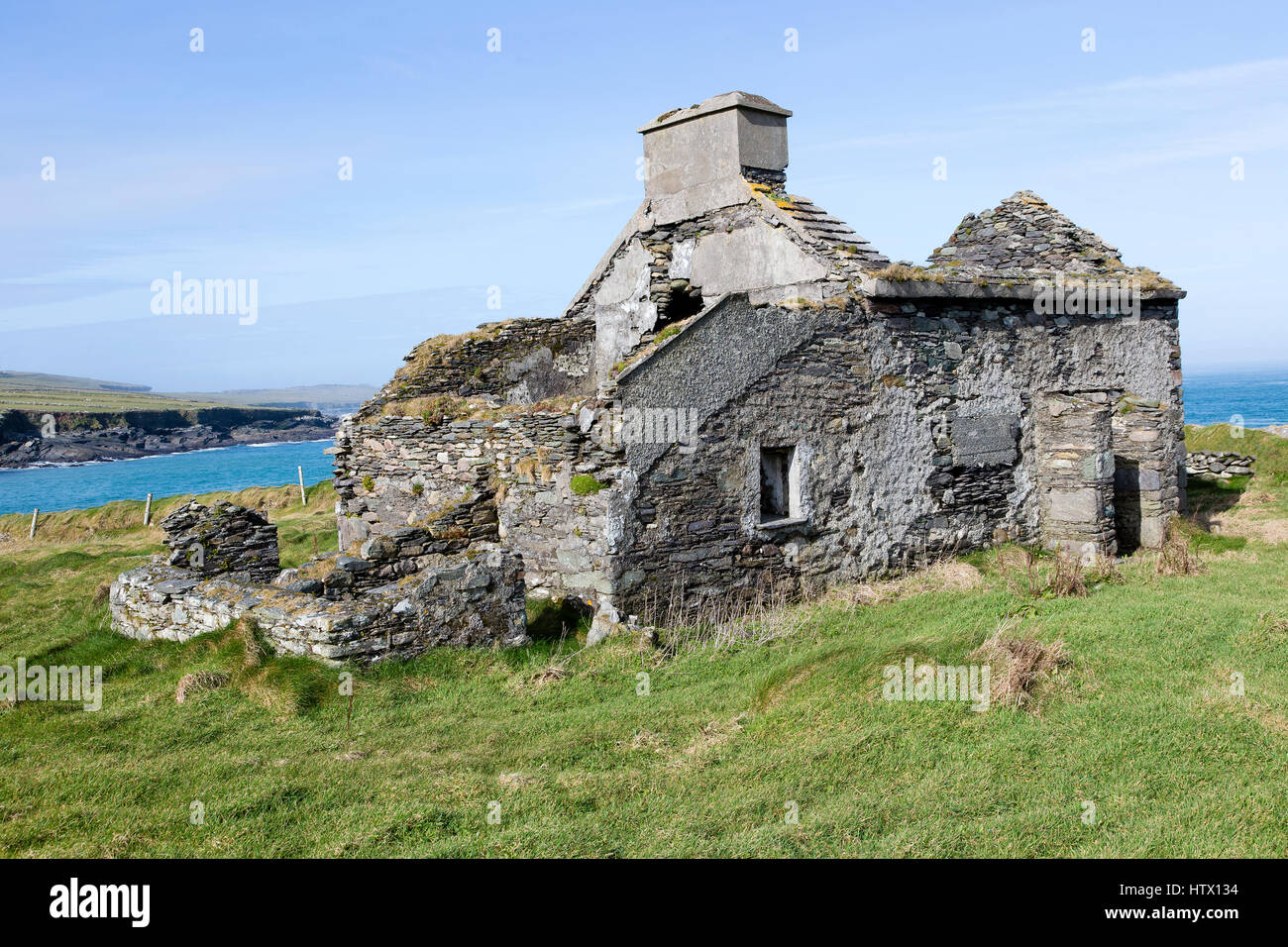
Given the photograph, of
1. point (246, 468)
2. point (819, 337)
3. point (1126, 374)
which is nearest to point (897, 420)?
point (819, 337)

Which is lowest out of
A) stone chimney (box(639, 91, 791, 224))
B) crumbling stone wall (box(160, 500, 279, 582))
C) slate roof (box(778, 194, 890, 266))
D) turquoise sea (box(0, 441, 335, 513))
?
turquoise sea (box(0, 441, 335, 513))

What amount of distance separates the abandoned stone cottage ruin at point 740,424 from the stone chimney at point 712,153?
4 centimetres

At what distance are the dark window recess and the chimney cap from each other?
509 centimetres

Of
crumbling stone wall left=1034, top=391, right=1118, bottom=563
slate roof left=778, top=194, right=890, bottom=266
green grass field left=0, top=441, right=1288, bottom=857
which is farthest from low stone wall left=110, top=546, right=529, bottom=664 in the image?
crumbling stone wall left=1034, top=391, right=1118, bottom=563

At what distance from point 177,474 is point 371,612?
86.6 m

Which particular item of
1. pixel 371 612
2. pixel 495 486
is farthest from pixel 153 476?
pixel 371 612

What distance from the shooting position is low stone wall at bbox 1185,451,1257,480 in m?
20.7

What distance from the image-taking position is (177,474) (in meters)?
85.6

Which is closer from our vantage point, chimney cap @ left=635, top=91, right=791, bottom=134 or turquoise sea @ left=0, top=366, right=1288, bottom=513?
chimney cap @ left=635, top=91, right=791, bottom=134

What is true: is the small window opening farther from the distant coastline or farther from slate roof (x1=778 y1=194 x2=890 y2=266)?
the distant coastline

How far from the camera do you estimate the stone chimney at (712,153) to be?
43.6ft

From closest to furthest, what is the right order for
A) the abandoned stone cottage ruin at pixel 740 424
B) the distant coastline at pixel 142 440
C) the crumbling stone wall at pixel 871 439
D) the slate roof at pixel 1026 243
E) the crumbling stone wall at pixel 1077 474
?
the abandoned stone cottage ruin at pixel 740 424 → the crumbling stone wall at pixel 871 439 → the crumbling stone wall at pixel 1077 474 → the slate roof at pixel 1026 243 → the distant coastline at pixel 142 440

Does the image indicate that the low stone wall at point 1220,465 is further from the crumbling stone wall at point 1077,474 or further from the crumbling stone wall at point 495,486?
the crumbling stone wall at point 495,486

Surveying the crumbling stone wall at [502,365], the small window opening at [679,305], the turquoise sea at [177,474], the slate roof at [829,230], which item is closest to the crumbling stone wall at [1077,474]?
the slate roof at [829,230]
